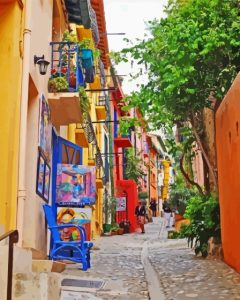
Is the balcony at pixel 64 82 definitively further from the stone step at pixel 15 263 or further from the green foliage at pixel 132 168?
the green foliage at pixel 132 168

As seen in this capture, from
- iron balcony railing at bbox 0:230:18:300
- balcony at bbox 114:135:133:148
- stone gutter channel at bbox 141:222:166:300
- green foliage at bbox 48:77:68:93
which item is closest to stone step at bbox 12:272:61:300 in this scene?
iron balcony railing at bbox 0:230:18:300

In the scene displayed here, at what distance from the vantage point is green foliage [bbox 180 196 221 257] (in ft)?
37.9

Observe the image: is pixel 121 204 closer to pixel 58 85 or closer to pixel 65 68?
pixel 65 68

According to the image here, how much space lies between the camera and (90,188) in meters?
11.4

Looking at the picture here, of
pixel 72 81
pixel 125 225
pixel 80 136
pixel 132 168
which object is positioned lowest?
pixel 125 225

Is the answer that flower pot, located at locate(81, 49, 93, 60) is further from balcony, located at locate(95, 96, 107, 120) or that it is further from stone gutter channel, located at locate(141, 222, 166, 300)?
balcony, located at locate(95, 96, 107, 120)

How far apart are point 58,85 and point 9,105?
316 cm

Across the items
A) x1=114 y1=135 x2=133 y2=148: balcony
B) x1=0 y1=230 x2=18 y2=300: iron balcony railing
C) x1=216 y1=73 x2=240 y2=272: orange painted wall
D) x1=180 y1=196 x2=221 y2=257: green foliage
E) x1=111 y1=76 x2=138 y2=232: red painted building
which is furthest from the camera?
x1=114 y1=135 x2=133 y2=148: balcony

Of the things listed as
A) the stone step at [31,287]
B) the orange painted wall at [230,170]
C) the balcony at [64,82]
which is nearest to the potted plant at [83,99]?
the balcony at [64,82]

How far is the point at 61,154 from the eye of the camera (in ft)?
Answer: 40.3

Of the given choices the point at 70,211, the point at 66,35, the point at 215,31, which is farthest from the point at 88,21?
the point at 70,211

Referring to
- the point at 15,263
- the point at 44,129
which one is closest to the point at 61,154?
the point at 44,129

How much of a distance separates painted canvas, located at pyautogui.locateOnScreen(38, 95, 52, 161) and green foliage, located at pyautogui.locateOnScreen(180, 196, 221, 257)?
347 centimetres

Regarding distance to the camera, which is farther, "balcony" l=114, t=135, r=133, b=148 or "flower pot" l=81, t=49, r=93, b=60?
"balcony" l=114, t=135, r=133, b=148
